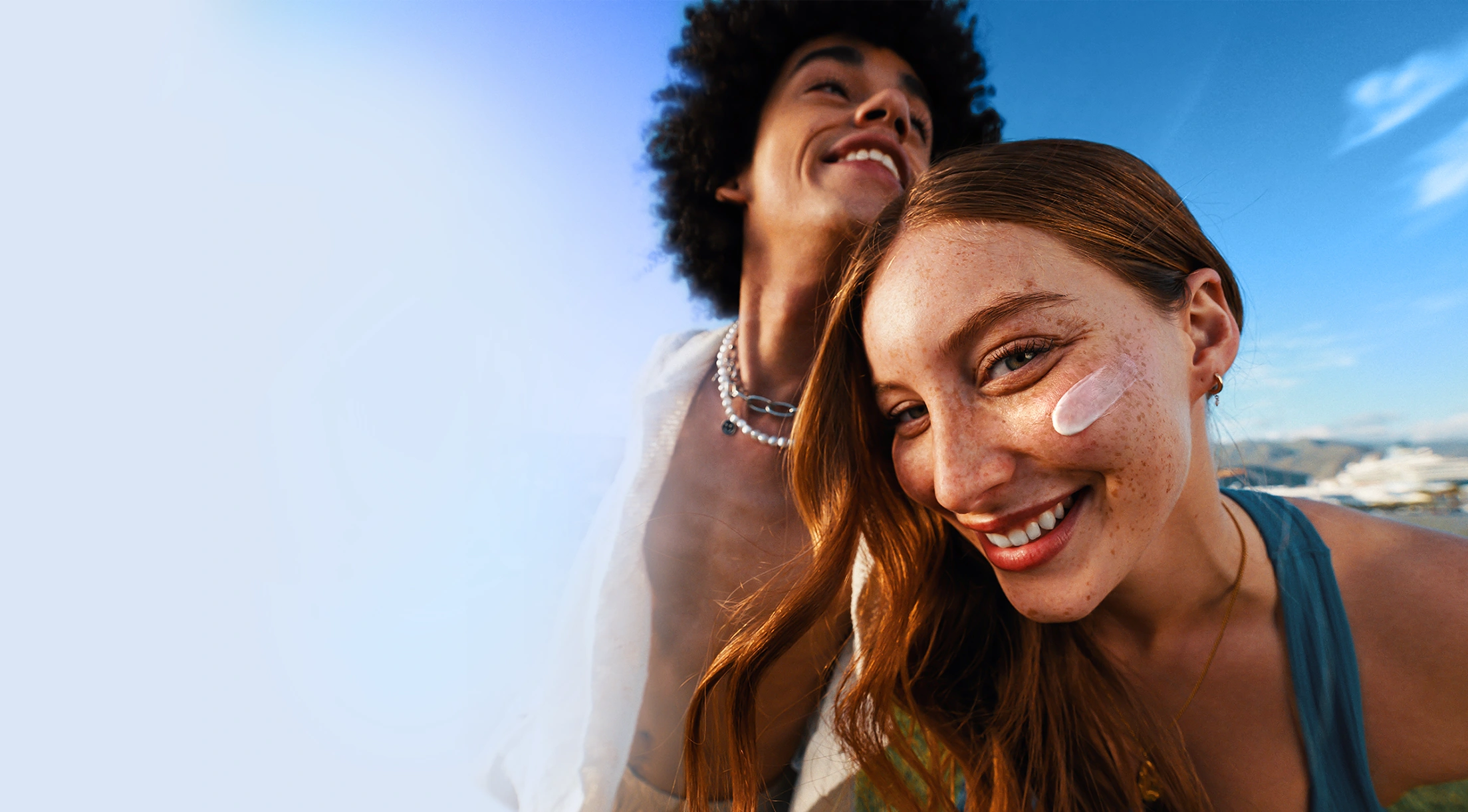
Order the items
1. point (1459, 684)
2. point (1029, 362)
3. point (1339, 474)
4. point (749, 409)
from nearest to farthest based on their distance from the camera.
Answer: point (1029, 362), point (1459, 684), point (1339, 474), point (749, 409)

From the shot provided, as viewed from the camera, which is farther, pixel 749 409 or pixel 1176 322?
pixel 749 409

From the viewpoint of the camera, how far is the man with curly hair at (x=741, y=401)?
1947 mm

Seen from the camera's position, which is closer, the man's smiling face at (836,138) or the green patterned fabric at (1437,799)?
the green patterned fabric at (1437,799)

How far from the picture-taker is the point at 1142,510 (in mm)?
1186

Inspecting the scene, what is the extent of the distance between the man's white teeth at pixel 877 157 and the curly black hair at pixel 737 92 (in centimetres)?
34

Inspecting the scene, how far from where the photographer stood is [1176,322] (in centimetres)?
126

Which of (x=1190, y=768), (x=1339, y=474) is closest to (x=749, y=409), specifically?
→ (x=1190, y=768)

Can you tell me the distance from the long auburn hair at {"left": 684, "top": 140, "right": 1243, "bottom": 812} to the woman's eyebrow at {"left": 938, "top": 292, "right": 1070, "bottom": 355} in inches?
6.3

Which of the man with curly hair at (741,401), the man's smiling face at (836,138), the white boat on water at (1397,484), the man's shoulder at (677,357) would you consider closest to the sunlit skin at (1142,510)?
the white boat on water at (1397,484)

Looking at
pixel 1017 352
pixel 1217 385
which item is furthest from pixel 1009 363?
pixel 1217 385

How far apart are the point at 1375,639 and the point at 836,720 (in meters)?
1.17

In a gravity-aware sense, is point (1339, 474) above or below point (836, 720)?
above

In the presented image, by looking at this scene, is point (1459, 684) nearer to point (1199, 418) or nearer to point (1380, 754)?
point (1380, 754)

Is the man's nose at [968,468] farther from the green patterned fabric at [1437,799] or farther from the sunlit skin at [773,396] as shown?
the green patterned fabric at [1437,799]
